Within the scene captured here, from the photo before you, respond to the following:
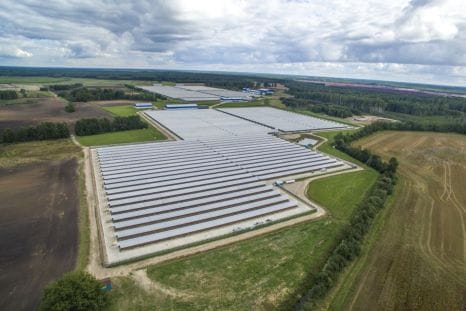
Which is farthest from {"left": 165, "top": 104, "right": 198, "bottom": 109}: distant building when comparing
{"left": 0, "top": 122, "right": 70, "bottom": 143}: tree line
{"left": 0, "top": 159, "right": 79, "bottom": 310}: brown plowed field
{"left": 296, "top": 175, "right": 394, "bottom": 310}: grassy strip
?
{"left": 296, "top": 175, "right": 394, "bottom": 310}: grassy strip

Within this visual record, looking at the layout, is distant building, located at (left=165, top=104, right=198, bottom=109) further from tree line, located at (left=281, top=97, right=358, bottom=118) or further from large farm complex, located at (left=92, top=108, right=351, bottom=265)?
large farm complex, located at (left=92, top=108, right=351, bottom=265)

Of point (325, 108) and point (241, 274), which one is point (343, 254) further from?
point (325, 108)

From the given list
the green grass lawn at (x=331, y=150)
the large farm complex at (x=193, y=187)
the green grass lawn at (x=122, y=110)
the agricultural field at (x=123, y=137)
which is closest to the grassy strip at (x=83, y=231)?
the large farm complex at (x=193, y=187)

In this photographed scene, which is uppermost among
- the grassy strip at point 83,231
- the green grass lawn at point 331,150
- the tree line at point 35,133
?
the tree line at point 35,133

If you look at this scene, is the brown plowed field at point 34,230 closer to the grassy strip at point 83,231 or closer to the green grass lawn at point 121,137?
the grassy strip at point 83,231

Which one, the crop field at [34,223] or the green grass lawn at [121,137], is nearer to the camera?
the crop field at [34,223]

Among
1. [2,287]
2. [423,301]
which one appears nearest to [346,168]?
[423,301]

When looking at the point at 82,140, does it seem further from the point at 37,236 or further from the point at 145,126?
the point at 37,236
